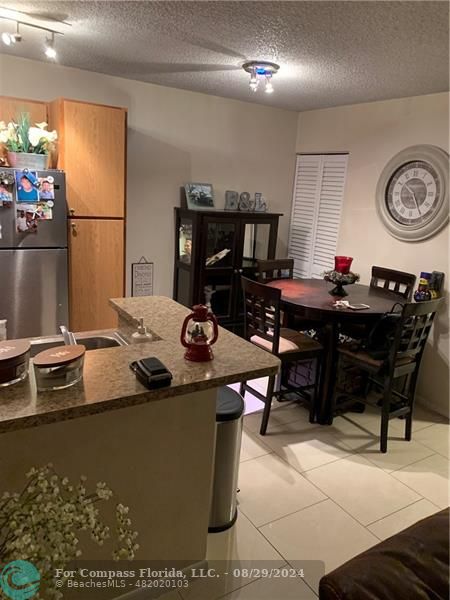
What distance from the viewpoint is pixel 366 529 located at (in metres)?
2.13

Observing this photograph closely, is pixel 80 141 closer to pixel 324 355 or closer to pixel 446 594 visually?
pixel 324 355

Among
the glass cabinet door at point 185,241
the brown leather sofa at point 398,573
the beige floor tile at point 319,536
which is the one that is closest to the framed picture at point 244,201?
the glass cabinet door at point 185,241

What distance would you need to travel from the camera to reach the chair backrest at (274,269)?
3.80 meters

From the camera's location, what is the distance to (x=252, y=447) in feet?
9.05

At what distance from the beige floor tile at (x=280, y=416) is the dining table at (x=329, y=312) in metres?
0.17

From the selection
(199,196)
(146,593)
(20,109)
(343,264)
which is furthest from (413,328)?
(20,109)

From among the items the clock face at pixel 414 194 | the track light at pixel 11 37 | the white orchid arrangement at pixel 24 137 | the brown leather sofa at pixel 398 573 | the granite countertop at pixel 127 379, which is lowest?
the brown leather sofa at pixel 398 573

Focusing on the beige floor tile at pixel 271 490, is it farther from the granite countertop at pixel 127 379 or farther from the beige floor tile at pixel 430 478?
the granite countertop at pixel 127 379

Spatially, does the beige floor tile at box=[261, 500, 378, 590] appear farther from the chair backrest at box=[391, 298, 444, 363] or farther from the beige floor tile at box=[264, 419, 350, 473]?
the chair backrest at box=[391, 298, 444, 363]

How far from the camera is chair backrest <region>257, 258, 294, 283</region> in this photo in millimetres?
3803

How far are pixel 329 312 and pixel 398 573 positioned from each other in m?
1.95

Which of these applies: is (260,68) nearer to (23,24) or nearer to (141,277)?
(23,24)

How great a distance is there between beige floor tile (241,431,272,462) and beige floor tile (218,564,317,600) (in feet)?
2.76

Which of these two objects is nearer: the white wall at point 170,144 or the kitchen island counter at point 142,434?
the kitchen island counter at point 142,434
